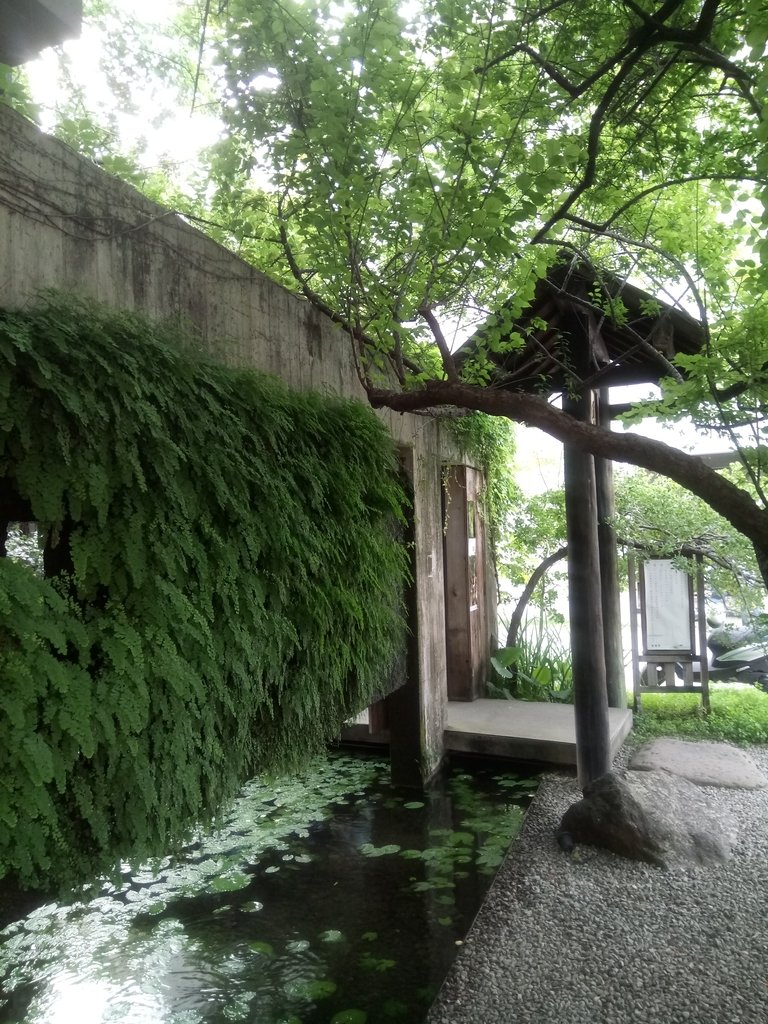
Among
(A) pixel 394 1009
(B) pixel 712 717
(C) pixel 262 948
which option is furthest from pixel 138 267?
(B) pixel 712 717

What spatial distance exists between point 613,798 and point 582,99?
4467mm

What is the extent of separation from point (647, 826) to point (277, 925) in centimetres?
246

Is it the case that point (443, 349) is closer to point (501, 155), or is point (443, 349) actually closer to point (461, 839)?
point (501, 155)

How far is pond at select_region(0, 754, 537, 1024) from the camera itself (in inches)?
126

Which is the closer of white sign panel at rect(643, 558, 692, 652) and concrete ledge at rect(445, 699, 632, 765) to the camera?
concrete ledge at rect(445, 699, 632, 765)

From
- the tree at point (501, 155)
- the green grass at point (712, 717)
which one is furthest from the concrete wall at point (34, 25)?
the green grass at point (712, 717)

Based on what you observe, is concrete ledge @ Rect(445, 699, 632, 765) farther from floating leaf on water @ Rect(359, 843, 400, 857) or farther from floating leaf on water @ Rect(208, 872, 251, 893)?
floating leaf on water @ Rect(208, 872, 251, 893)

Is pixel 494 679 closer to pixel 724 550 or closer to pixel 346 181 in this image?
pixel 724 550

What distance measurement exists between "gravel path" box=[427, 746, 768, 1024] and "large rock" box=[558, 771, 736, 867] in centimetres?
9

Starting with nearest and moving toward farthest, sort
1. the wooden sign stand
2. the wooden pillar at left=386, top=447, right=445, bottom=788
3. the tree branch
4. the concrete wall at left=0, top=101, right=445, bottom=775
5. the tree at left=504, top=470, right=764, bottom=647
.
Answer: the concrete wall at left=0, top=101, right=445, bottom=775, the tree branch, the wooden pillar at left=386, top=447, right=445, bottom=788, the tree at left=504, top=470, right=764, bottom=647, the wooden sign stand

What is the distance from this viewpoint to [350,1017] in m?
3.15

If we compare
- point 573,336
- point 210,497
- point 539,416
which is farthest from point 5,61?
point 573,336

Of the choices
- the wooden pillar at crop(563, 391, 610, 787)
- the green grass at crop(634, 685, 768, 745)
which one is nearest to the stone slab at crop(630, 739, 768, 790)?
the green grass at crop(634, 685, 768, 745)

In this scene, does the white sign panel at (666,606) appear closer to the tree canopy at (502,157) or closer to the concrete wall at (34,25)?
the tree canopy at (502,157)
